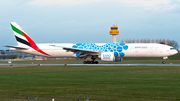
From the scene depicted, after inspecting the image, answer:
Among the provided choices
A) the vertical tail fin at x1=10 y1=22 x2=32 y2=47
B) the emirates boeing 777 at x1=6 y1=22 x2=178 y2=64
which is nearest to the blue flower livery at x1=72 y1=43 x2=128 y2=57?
the emirates boeing 777 at x1=6 y1=22 x2=178 y2=64

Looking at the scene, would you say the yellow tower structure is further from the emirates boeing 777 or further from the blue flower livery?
the blue flower livery

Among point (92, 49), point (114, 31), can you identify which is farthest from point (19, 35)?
point (114, 31)

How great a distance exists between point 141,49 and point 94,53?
8585 millimetres

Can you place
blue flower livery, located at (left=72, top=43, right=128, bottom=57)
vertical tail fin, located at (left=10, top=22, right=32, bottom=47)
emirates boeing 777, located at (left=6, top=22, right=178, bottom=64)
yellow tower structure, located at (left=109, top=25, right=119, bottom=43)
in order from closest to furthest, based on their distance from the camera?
emirates boeing 777, located at (left=6, top=22, right=178, bottom=64) < blue flower livery, located at (left=72, top=43, right=128, bottom=57) < vertical tail fin, located at (left=10, top=22, right=32, bottom=47) < yellow tower structure, located at (left=109, top=25, right=119, bottom=43)

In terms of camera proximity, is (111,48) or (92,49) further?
(92,49)

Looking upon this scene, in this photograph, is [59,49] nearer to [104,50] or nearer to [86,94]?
[104,50]

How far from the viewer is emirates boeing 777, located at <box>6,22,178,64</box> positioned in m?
42.7

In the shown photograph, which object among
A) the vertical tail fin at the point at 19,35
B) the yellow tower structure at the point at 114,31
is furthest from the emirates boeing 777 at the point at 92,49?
the yellow tower structure at the point at 114,31

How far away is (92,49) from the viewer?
44188 millimetres

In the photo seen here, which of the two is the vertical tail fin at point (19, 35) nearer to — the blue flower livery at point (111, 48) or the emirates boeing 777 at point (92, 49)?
the emirates boeing 777 at point (92, 49)

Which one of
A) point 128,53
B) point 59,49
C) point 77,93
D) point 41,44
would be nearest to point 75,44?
point 59,49

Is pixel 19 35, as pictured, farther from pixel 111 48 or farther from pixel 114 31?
pixel 114 31

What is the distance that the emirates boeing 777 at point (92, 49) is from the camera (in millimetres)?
42719

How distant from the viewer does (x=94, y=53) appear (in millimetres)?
42875
